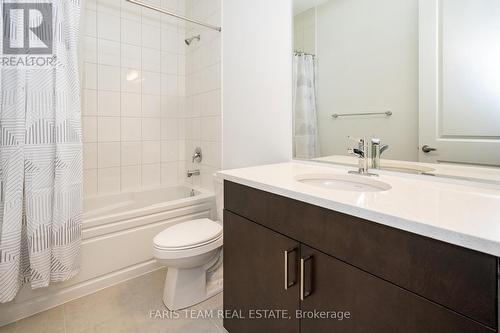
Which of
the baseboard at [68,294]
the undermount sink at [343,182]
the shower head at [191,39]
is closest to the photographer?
the undermount sink at [343,182]

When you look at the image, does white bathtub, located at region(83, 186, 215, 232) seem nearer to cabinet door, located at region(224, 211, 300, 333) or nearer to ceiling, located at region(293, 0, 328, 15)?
cabinet door, located at region(224, 211, 300, 333)

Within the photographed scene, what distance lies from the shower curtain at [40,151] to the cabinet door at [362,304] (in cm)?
135

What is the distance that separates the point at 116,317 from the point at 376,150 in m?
1.67

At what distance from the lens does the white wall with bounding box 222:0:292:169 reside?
5.28 ft

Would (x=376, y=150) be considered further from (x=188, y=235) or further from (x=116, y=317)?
(x=116, y=317)

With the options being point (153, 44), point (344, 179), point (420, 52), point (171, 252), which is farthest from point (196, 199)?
point (420, 52)

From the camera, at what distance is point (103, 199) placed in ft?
7.24

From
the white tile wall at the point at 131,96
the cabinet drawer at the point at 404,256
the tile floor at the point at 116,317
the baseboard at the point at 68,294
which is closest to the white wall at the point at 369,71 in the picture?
the cabinet drawer at the point at 404,256

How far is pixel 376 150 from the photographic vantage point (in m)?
1.23

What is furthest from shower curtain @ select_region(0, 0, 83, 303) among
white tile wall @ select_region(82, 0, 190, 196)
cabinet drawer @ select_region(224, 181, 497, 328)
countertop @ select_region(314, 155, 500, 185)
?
countertop @ select_region(314, 155, 500, 185)

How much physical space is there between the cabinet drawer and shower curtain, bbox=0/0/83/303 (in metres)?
1.24

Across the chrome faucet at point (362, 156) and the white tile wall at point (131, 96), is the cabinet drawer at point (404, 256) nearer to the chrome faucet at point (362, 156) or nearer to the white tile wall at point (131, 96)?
the chrome faucet at point (362, 156)

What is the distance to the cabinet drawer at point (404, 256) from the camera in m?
0.52

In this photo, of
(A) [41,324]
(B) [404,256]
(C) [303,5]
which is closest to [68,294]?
(A) [41,324]
